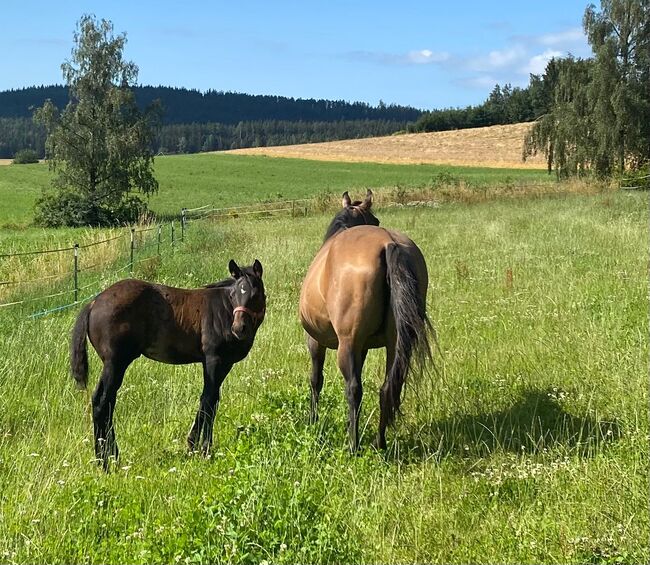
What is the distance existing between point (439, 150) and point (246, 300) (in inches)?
3166

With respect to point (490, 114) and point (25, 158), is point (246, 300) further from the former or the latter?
point (490, 114)

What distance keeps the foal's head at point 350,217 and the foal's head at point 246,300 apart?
5.58 feet

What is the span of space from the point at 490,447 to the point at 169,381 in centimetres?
313

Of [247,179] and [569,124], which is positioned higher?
[569,124]

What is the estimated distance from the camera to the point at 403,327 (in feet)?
15.2

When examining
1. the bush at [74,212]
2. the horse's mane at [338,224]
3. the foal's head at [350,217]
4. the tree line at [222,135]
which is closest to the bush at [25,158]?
the bush at [74,212]

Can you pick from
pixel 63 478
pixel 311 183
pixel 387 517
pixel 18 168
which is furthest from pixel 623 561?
pixel 18 168

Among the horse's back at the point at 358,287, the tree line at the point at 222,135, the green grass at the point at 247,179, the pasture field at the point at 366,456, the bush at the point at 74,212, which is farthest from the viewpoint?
the tree line at the point at 222,135

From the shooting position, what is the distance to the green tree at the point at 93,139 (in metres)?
35.6

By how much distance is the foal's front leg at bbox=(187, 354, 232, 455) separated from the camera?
186 inches

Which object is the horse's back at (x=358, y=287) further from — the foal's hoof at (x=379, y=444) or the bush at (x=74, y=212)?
the bush at (x=74, y=212)

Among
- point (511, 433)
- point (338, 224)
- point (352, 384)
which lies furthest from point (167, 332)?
point (511, 433)

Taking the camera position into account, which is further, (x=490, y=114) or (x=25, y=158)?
(x=490, y=114)

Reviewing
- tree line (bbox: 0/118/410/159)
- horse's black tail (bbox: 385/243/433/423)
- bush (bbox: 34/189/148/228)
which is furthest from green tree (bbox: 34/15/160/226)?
tree line (bbox: 0/118/410/159)
